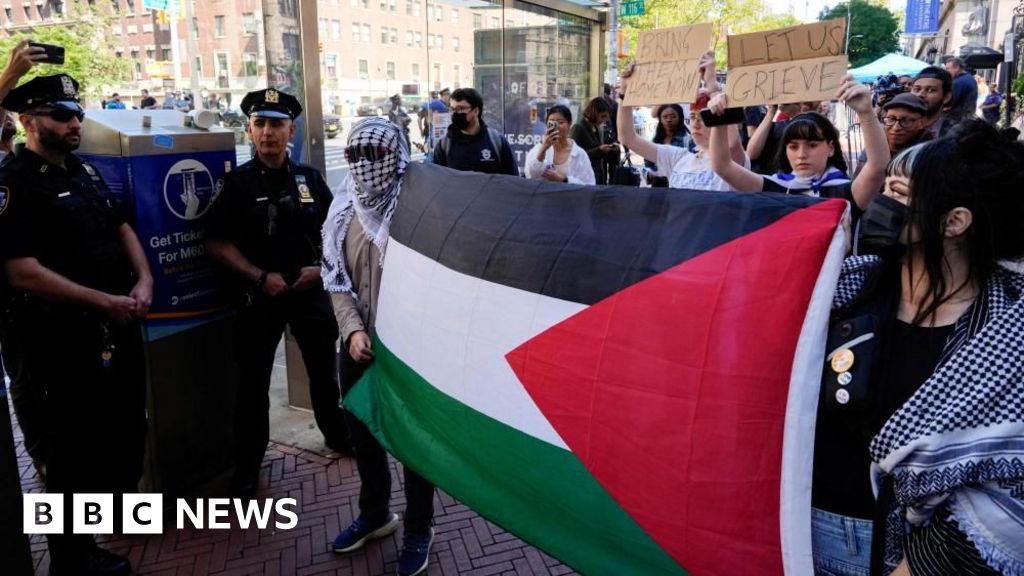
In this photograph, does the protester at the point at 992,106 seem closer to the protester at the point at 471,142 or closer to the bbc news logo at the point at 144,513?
the protester at the point at 471,142

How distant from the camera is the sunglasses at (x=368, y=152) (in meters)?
2.79

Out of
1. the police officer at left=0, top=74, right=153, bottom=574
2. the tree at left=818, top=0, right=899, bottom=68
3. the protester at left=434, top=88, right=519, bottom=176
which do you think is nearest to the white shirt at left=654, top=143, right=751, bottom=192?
the protester at left=434, top=88, right=519, bottom=176

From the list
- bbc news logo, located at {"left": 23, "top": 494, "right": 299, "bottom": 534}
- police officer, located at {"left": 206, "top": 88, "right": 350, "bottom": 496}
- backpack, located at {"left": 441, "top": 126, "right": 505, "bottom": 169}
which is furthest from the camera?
backpack, located at {"left": 441, "top": 126, "right": 505, "bottom": 169}

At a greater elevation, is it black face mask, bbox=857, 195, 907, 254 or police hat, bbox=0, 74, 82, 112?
police hat, bbox=0, 74, 82, 112

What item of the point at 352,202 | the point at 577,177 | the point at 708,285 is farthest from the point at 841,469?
the point at 577,177

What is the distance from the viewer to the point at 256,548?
336cm

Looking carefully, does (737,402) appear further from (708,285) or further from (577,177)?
(577,177)

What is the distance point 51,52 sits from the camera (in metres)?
3.03

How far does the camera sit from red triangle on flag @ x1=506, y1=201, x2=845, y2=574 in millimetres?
1531

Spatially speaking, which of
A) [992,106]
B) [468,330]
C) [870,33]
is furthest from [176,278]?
[870,33]

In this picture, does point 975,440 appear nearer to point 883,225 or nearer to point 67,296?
point 883,225

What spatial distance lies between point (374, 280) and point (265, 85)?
2.54m

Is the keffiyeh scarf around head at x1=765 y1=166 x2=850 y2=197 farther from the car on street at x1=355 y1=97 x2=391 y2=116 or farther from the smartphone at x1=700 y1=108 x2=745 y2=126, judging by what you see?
the car on street at x1=355 y1=97 x2=391 y2=116

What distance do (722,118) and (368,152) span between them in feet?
5.01
